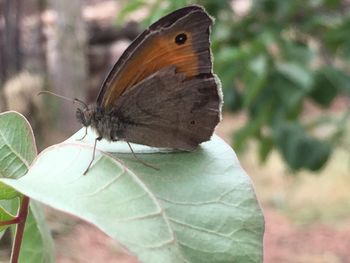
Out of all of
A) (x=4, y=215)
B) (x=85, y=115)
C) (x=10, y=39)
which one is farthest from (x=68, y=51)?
(x=4, y=215)

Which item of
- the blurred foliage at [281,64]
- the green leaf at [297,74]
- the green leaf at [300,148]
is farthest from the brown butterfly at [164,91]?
the green leaf at [300,148]

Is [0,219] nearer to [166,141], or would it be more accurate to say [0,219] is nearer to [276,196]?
[166,141]

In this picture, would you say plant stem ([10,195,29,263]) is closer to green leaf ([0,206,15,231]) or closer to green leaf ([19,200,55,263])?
green leaf ([0,206,15,231])

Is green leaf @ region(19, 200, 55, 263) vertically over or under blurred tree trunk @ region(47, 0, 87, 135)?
over

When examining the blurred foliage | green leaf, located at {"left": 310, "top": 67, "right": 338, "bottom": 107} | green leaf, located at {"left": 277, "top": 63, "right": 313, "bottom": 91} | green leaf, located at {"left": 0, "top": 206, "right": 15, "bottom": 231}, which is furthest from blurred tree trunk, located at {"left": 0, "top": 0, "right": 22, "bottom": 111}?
green leaf, located at {"left": 0, "top": 206, "right": 15, "bottom": 231}

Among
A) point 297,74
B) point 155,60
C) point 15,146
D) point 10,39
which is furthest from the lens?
point 10,39

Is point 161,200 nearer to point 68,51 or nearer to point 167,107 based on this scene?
point 167,107

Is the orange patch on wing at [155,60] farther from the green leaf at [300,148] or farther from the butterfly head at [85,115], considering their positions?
the green leaf at [300,148]
